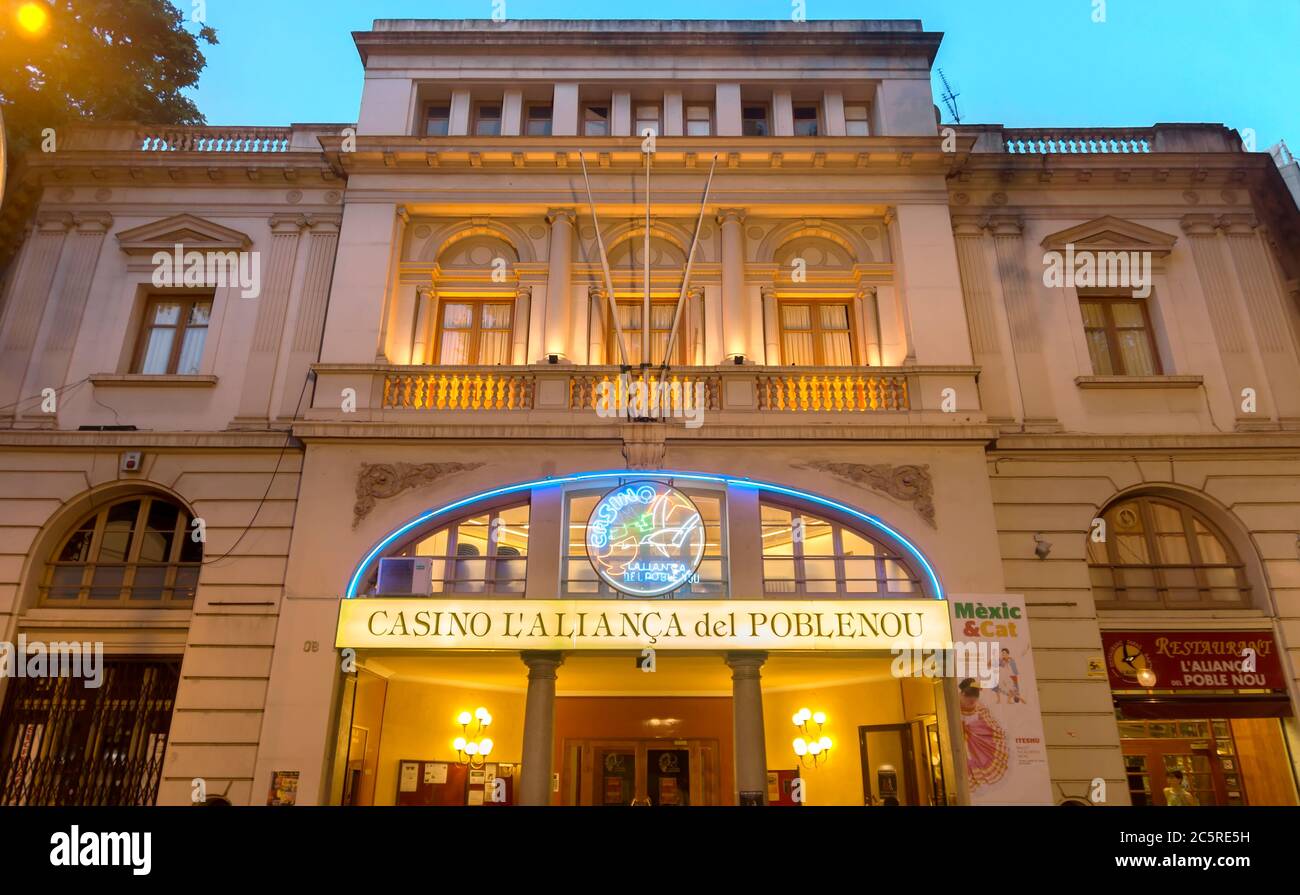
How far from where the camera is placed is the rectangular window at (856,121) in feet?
58.7

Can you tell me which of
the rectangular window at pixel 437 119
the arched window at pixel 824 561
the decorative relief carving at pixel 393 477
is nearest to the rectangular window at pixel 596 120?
the rectangular window at pixel 437 119

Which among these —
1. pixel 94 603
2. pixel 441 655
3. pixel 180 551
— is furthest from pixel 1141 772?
pixel 94 603

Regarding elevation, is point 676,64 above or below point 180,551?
above

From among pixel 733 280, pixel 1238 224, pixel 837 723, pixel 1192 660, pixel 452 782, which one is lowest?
pixel 452 782

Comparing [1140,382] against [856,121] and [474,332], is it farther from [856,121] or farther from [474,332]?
[474,332]

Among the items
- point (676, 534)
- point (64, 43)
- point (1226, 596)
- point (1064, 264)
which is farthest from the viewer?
point (64, 43)

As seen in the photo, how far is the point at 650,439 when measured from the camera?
14.4 meters

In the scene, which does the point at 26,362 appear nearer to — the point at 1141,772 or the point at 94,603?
the point at 94,603

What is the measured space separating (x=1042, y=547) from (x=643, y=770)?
9.36 metres

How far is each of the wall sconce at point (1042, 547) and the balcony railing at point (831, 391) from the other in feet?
10.8

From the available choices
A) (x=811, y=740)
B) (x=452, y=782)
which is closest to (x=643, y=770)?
(x=811, y=740)
